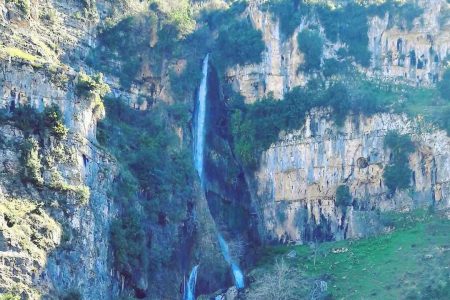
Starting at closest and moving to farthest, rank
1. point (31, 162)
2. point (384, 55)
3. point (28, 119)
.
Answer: point (31, 162) < point (28, 119) < point (384, 55)

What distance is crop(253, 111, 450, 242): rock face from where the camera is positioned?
190ft

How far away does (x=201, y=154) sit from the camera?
6203 cm

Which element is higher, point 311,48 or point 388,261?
point 311,48

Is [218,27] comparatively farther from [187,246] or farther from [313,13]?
[187,246]

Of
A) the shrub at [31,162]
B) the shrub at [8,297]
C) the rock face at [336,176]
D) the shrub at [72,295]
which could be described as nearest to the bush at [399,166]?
the rock face at [336,176]

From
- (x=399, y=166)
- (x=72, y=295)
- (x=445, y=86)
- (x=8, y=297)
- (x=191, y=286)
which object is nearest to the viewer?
(x=8, y=297)

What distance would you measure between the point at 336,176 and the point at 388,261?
914 cm

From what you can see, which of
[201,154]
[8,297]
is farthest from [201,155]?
[8,297]

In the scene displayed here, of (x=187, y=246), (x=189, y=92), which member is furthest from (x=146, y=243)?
(x=189, y=92)

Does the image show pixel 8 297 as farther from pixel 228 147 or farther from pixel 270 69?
pixel 270 69

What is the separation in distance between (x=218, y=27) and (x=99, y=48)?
32.5ft

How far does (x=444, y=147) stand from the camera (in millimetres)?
57438

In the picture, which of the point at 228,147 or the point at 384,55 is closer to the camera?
the point at 228,147

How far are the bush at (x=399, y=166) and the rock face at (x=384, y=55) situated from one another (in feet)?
20.9
